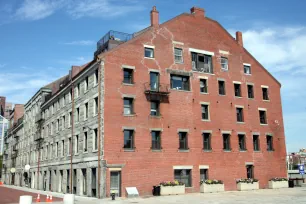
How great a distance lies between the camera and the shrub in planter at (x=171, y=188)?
3082 cm

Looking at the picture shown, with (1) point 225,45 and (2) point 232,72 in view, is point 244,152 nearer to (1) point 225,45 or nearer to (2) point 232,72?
(2) point 232,72

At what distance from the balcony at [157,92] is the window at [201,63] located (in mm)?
4842

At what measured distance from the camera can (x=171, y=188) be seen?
31.3 meters

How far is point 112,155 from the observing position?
30.1 metres

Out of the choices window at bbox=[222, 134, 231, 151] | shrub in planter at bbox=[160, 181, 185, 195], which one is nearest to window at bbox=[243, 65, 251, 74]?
window at bbox=[222, 134, 231, 151]

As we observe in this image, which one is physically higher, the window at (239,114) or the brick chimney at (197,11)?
the brick chimney at (197,11)

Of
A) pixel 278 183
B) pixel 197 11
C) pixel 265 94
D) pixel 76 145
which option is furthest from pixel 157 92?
pixel 278 183

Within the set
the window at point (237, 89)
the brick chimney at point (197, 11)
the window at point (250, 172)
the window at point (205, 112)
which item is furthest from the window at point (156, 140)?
the brick chimney at point (197, 11)

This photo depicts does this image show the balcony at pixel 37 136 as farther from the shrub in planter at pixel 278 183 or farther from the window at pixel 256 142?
the shrub in planter at pixel 278 183

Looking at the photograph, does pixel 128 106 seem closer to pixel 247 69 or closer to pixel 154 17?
pixel 154 17

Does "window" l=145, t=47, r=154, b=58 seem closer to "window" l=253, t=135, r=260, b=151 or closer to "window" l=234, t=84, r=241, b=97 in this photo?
"window" l=234, t=84, r=241, b=97

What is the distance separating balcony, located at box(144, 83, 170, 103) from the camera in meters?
33.1

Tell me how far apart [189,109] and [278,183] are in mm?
13985

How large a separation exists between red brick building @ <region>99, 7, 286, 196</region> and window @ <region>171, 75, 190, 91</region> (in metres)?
0.11
